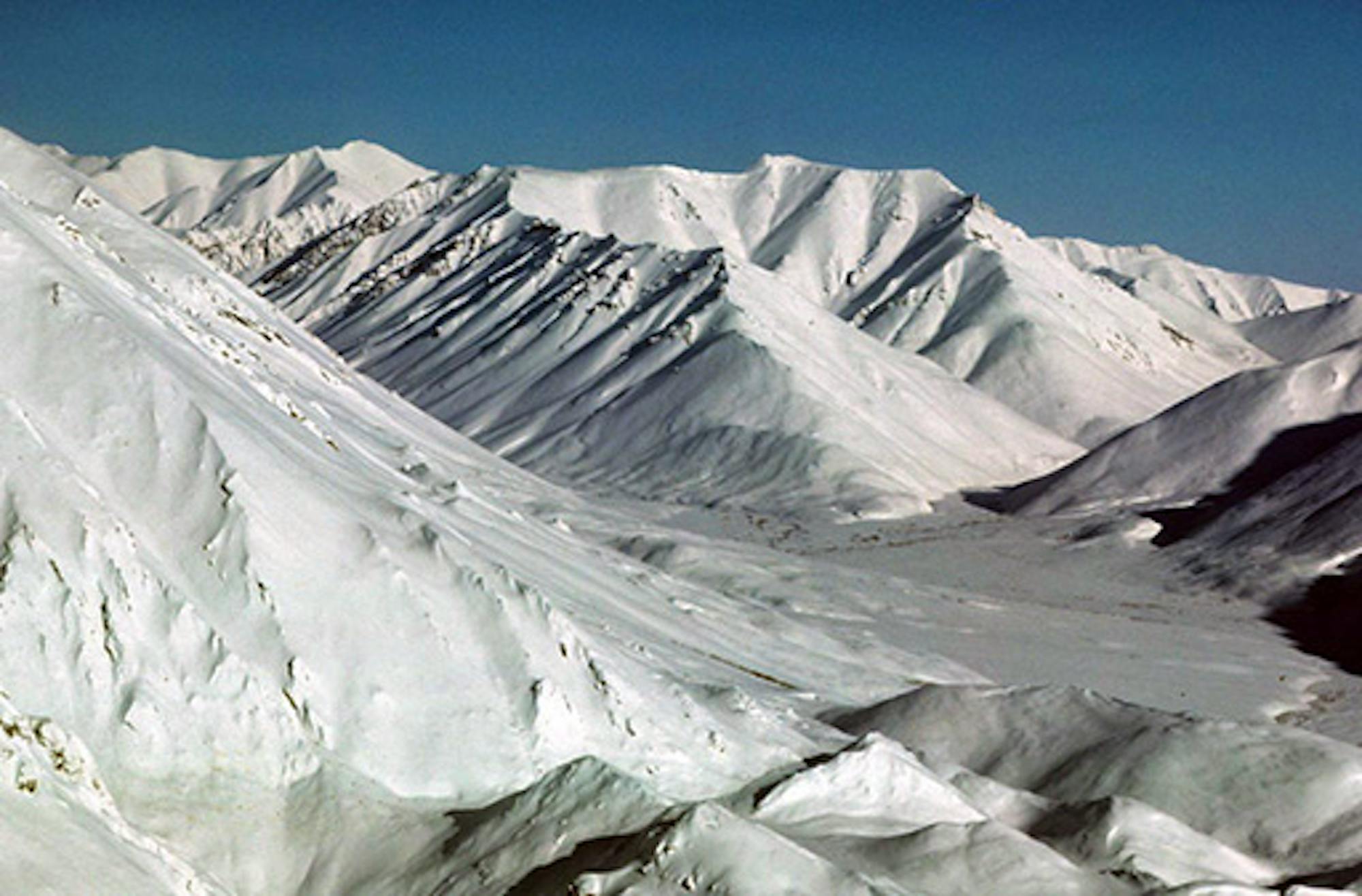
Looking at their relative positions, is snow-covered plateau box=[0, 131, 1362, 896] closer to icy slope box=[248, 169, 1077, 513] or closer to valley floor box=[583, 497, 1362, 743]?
valley floor box=[583, 497, 1362, 743]

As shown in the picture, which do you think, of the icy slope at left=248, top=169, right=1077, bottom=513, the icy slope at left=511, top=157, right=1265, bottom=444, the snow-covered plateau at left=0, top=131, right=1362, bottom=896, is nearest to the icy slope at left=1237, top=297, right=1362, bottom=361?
the icy slope at left=511, top=157, right=1265, bottom=444

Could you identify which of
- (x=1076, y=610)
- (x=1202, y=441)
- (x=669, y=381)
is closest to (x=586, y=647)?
(x=1076, y=610)

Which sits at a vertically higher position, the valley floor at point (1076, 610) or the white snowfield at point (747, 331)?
the valley floor at point (1076, 610)

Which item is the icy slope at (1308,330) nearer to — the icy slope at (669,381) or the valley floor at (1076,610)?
the icy slope at (669,381)

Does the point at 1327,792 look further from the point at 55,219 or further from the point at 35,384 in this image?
the point at 55,219

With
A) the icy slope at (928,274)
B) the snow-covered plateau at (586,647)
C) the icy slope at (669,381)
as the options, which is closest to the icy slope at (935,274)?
the icy slope at (928,274)

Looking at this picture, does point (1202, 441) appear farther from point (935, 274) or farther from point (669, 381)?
point (935, 274)
